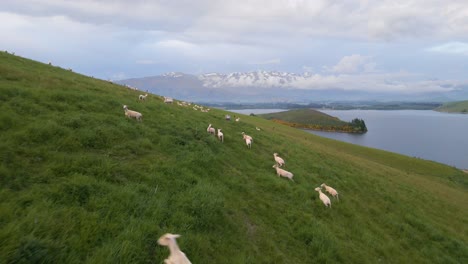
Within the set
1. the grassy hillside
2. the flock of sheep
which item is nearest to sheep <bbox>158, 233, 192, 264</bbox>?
the flock of sheep

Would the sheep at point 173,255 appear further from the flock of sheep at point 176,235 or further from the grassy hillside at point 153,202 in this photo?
the grassy hillside at point 153,202

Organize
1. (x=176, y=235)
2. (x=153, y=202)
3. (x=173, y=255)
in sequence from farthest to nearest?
(x=153, y=202), (x=176, y=235), (x=173, y=255)

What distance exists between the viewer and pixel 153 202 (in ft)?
26.7

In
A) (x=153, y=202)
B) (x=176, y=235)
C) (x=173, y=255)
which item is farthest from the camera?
(x=153, y=202)

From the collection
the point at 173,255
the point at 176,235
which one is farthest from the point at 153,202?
the point at 173,255

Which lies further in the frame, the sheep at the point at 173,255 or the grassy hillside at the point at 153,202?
the grassy hillside at the point at 153,202

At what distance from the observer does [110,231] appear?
6531 millimetres

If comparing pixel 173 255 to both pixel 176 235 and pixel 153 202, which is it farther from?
pixel 153 202

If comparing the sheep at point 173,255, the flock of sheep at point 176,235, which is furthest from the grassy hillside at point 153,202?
the sheep at point 173,255

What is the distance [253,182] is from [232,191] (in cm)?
211

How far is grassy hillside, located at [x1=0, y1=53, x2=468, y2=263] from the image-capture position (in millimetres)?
6203

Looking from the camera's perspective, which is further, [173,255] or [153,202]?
[153,202]

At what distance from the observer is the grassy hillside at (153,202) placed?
6203 millimetres

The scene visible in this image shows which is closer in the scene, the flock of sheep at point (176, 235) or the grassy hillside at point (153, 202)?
the flock of sheep at point (176, 235)
